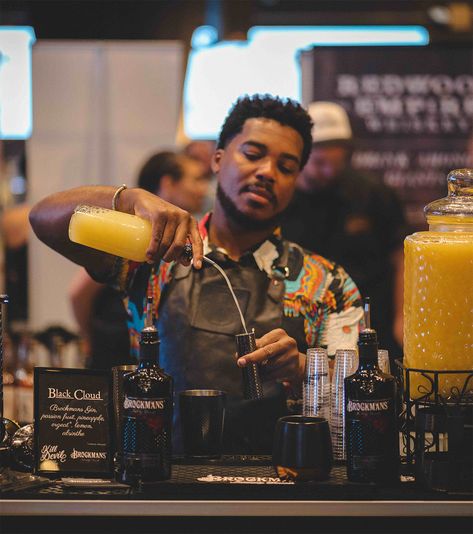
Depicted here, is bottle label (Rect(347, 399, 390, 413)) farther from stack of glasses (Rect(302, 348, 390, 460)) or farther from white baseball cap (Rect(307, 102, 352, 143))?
white baseball cap (Rect(307, 102, 352, 143))

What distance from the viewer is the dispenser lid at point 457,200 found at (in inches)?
70.4

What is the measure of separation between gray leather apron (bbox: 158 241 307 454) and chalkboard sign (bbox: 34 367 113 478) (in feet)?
1.49

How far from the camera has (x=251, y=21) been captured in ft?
15.2

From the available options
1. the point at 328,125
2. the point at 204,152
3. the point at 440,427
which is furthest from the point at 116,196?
the point at 204,152

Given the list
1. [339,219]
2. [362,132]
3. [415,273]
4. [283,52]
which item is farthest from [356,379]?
[283,52]

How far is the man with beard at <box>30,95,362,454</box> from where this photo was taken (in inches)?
87.1

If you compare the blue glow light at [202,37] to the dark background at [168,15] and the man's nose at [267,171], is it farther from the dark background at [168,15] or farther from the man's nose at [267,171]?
the man's nose at [267,171]

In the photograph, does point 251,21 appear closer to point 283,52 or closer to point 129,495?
point 283,52

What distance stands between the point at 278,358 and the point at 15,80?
3600 millimetres

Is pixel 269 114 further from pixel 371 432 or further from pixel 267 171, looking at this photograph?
pixel 371 432

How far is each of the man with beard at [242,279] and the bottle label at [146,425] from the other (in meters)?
0.50

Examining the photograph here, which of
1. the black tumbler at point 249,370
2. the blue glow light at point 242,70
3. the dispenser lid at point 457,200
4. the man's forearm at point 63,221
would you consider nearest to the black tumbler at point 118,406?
the black tumbler at point 249,370

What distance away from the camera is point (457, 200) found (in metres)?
1.81

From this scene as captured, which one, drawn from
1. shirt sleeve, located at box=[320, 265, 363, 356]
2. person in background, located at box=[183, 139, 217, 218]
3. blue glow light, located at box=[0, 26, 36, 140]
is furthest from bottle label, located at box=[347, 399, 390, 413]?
blue glow light, located at box=[0, 26, 36, 140]
